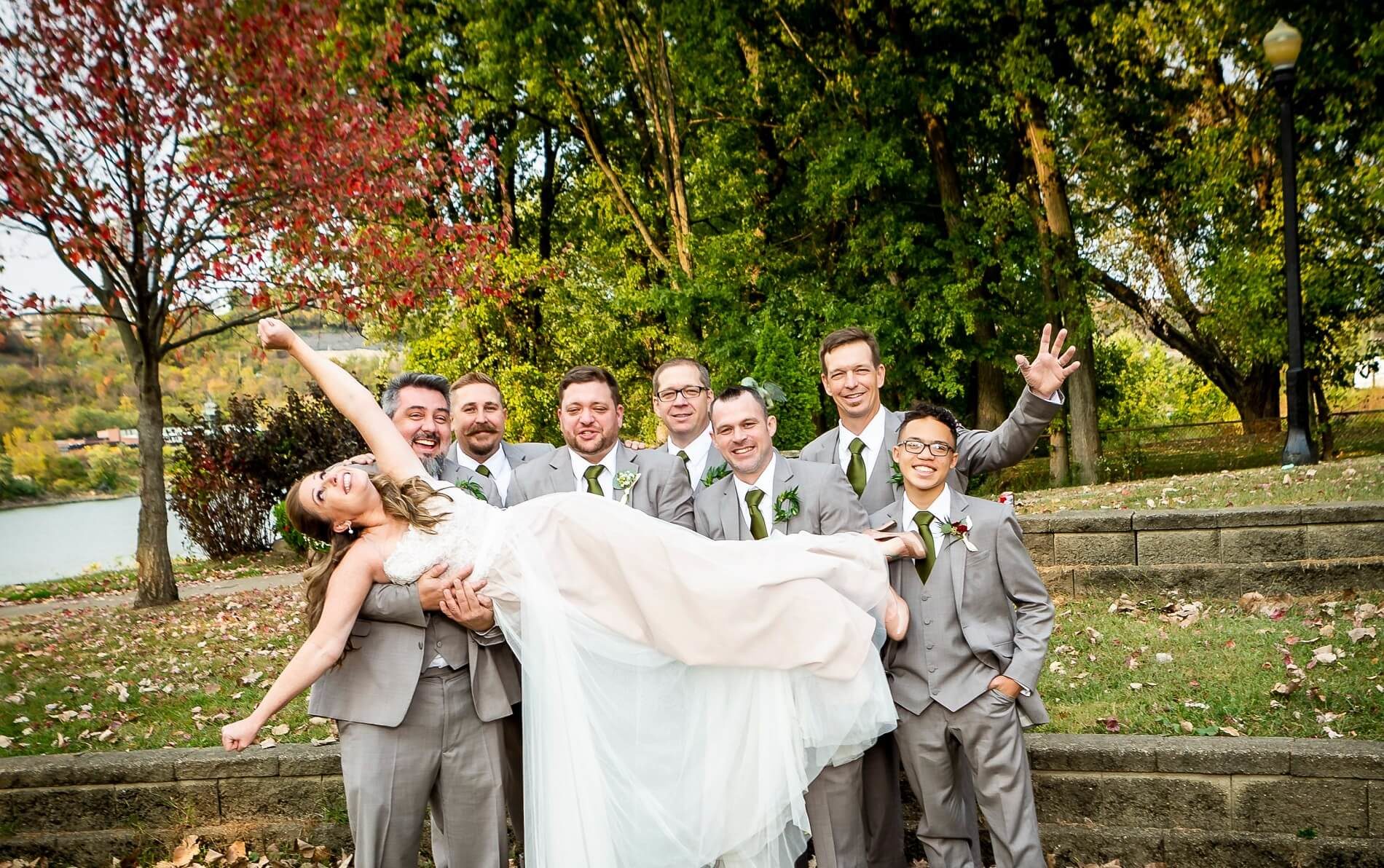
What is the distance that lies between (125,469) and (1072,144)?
614 inches

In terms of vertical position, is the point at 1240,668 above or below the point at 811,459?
below

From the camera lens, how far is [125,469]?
49.9 ft

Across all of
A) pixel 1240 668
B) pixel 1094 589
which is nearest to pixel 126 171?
pixel 1094 589

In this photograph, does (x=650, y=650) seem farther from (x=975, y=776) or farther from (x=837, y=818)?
(x=975, y=776)

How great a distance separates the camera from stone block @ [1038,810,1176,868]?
4289 mm

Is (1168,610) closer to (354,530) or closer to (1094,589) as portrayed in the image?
(1094,589)

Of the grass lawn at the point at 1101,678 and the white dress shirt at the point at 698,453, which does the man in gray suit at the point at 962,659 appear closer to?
the grass lawn at the point at 1101,678

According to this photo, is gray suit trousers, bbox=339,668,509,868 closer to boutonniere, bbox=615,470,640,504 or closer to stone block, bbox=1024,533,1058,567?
boutonniere, bbox=615,470,640,504

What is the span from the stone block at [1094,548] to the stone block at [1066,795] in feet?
10.9

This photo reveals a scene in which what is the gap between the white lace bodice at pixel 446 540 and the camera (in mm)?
3695

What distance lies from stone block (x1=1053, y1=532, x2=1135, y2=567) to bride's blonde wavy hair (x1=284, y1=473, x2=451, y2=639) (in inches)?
206

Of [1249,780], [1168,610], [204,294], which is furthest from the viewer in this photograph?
[204,294]

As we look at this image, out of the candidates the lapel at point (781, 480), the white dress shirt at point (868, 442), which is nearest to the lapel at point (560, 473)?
the lapel at point (781, 480)

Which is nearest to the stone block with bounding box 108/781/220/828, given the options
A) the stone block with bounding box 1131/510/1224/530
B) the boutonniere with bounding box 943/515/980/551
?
the boutonniere with bounding box 943/515/980/551
